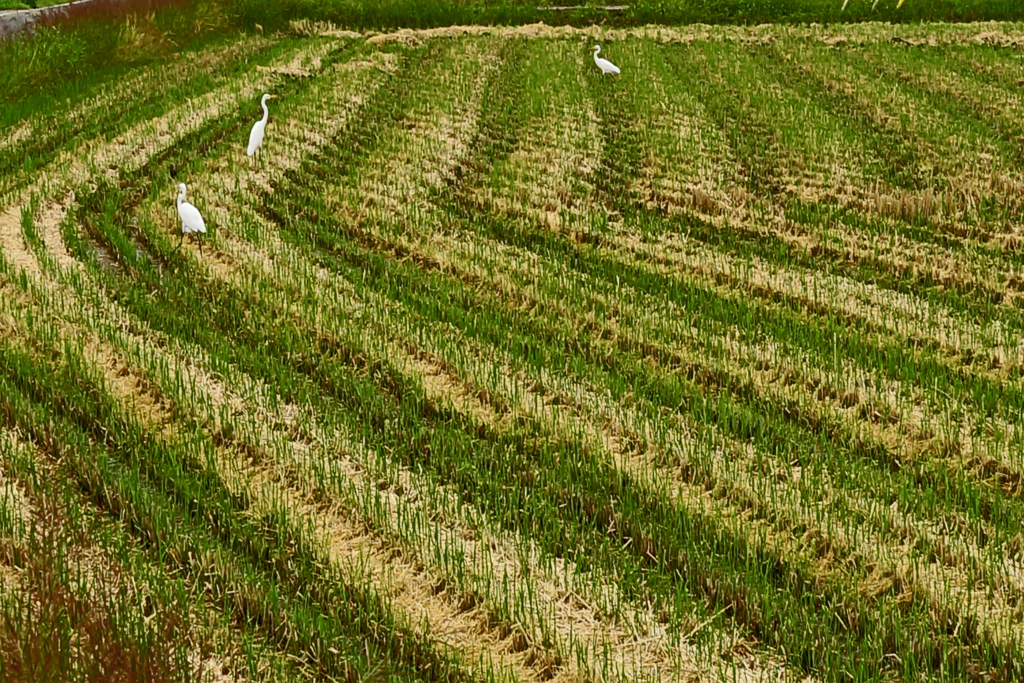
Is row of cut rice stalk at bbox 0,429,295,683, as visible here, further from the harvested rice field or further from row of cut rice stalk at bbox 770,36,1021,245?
row of cut rice stalk at bbox 770,36,1021,245

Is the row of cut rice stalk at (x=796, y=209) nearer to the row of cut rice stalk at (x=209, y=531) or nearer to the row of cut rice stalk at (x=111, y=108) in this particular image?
the row of cut rice stalk at (x=209, y=531)

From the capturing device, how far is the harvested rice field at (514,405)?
12.8 feet

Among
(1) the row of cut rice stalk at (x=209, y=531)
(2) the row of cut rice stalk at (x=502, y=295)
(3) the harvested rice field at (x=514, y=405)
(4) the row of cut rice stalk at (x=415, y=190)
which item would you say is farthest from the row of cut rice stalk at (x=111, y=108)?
(1) the row of cut rice stalk at (x=209, y=531)

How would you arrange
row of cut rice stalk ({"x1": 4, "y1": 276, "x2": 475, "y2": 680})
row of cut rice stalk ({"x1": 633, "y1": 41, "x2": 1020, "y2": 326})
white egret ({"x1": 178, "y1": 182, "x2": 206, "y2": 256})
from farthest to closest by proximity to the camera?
white egret ({"x1": 178, "y1": 182, "x2": 206, "y2": 256})
row of cut rice stalk ({"x1": 633, "y1": 41, "x2": 1020, "y2": 326})
row of cut rice stalk ({"x1": 4, "y1": 276, "x2": 475, "y2": 680})

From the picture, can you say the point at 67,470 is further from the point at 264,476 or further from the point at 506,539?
the point at 506,539

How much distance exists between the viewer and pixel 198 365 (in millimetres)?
6320

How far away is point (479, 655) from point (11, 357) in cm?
368

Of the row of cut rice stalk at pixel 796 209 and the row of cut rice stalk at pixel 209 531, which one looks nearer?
the row of cut rice stalk at pixel 209 531

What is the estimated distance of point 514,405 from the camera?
19.1ft

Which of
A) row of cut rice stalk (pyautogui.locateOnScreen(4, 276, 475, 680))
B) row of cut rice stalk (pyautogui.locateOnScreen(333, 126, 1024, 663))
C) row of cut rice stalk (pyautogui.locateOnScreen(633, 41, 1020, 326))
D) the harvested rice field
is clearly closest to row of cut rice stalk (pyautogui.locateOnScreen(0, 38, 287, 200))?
the harvested rice field

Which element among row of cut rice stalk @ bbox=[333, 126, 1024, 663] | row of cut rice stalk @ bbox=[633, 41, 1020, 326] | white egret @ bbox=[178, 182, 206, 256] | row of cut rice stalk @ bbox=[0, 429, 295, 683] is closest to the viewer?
row of cut rice stalk @ bbox=[0, 429, 295, 683]

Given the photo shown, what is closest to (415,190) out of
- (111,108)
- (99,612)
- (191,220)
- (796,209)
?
(191,220)

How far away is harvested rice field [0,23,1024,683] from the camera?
12.8 ft

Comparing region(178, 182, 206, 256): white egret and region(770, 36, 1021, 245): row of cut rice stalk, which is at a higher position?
region(770, 36, 1021, 245): row of cut rice stalk
